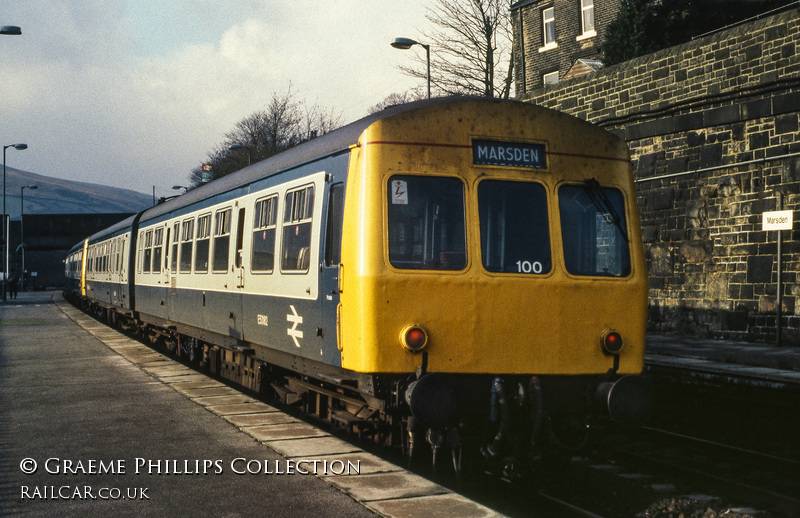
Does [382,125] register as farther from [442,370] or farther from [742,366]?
[742,366]

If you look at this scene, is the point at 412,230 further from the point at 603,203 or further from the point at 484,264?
the point at 603,203

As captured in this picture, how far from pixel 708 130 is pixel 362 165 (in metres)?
12.7

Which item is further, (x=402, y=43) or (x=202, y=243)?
(x=402, y=43)

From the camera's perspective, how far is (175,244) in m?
14.6

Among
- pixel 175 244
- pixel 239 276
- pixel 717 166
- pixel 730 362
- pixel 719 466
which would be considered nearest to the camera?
pixel 719 466

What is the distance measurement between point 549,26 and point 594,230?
31082 mm

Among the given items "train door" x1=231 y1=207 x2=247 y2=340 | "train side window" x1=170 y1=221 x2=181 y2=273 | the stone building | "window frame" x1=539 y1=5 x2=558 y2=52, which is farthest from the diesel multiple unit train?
"window frame" x1=539 y1=5 x2=558 y2=52

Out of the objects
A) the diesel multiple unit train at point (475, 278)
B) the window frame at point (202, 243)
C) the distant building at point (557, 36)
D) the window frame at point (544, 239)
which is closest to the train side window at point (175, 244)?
the window frame at point (202, 243)

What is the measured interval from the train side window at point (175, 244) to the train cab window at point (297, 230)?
243 inches

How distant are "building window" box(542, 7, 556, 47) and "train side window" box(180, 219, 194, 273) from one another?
25.5 metres

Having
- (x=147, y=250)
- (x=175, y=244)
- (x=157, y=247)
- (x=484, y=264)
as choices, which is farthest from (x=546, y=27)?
(x=484, y=264)

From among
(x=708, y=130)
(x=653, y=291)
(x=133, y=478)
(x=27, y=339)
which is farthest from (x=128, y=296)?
(x=133, y=478)

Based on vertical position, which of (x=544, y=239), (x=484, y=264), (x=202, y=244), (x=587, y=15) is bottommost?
(x=484, y=264)

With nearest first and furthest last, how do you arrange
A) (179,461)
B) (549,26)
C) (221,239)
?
1. (179,461)
2. (221,239)
3. (549,26)
